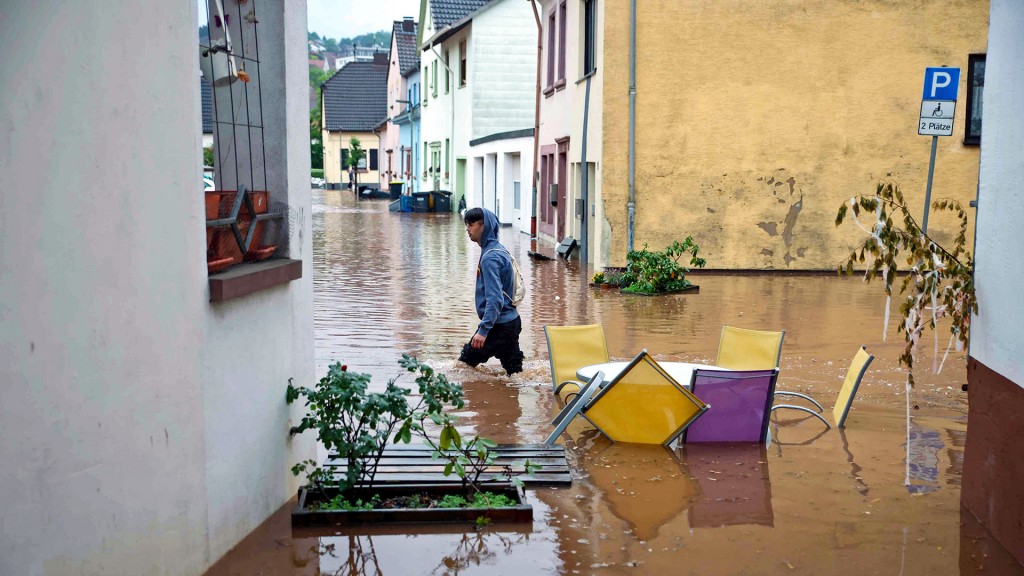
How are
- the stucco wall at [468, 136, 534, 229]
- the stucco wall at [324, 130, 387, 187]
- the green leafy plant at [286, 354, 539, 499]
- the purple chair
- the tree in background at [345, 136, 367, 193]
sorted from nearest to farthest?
the green leafy plant at [286, 354, 539, 499]
the purple chair
the stucco wall at [468, 136, 534, 229]
the tree in background at [345, 136, 367, 193]
the stucco wall at [324, 130, 387, 187]

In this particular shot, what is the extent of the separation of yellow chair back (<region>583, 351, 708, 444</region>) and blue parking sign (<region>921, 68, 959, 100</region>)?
601cm

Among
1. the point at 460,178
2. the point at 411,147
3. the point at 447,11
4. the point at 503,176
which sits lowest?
the point at 460,178

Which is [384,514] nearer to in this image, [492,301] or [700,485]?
[700,485]

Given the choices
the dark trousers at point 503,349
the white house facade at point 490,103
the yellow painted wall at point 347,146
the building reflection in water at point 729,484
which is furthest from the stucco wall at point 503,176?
the yellow painted wall at point 347,146

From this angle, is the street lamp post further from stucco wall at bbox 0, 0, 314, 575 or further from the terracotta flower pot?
stucco wall at bbox 0, 0, 314, 575

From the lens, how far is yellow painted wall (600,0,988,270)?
19.2m

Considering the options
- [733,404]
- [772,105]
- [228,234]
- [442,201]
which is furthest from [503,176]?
[228,234]

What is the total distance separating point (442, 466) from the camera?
21.6 feet

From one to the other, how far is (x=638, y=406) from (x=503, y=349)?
2.37m

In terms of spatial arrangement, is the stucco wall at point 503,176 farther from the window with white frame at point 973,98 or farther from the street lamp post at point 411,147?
the street lamp post at point 411,147

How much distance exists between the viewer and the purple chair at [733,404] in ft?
23.9

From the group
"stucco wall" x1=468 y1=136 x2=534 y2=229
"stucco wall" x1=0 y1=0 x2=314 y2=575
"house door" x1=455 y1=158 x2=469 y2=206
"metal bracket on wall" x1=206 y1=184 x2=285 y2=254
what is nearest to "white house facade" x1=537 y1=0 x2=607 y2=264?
"stucco wall" x1=468 y1=136 x2=534 y2=229

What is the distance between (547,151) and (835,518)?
67.6ft

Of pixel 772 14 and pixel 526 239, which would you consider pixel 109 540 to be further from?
pixel 526 239
